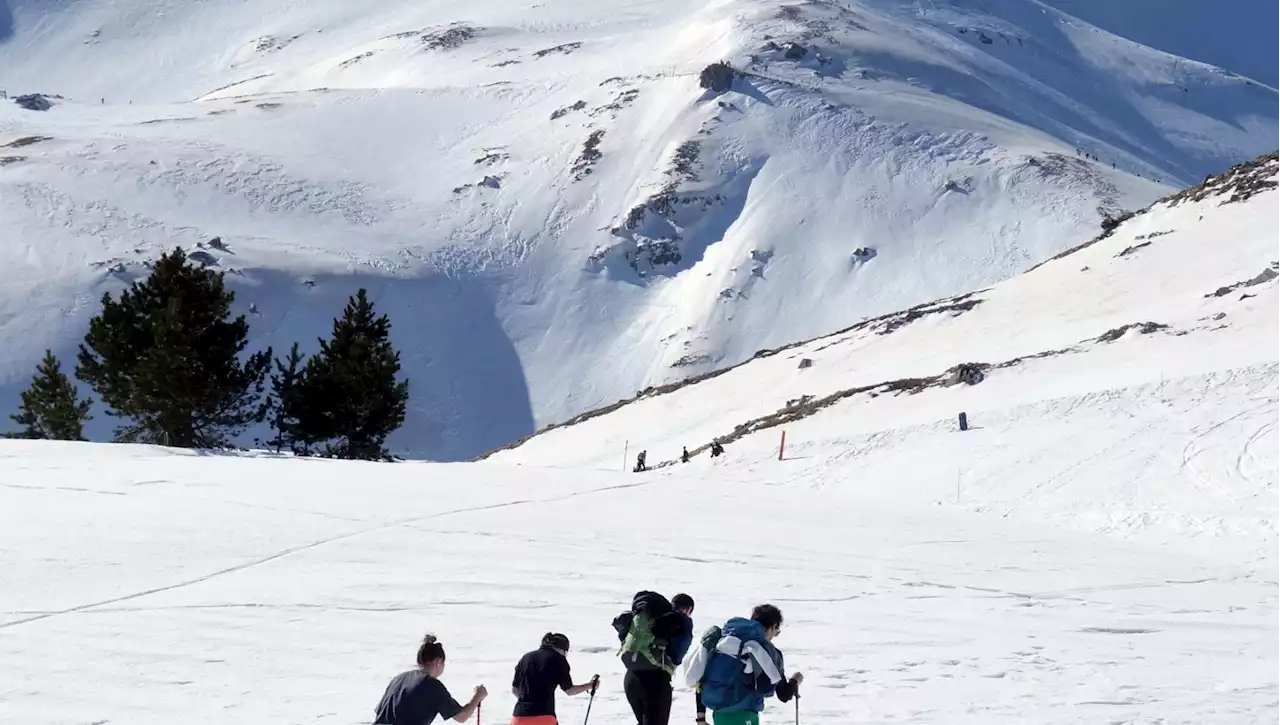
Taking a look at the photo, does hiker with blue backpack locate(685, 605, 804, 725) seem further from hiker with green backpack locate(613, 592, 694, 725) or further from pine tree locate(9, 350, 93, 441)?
pine tree locate(9, 350, 93, 441)

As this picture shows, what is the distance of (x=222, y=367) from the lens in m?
35.8

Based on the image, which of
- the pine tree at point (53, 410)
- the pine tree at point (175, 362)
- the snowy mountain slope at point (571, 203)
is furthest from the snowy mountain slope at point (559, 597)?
the snowy mountain slope at point (571, 203)

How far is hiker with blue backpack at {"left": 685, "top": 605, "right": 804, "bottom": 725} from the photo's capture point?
8.59 metres

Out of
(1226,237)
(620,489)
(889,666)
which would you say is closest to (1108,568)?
(889,666)

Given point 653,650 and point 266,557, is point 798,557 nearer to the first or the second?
point 266,557

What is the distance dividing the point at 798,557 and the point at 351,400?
23.5 m

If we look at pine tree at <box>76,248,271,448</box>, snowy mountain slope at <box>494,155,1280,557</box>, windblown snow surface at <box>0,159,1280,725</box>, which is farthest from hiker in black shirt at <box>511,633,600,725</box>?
pine tree at <box>76,248,271,448</box>

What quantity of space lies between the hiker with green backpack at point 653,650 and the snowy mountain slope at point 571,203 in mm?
64150

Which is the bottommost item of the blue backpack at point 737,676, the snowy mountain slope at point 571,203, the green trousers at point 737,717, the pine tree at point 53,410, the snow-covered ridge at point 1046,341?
the green trousers at point 737,717

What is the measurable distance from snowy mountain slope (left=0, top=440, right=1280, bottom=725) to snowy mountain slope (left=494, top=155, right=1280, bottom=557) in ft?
4.96

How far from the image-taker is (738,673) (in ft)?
28.3

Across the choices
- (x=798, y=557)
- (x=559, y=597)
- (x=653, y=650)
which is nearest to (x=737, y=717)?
(x=653, y=650)

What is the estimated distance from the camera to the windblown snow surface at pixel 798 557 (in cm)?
1171

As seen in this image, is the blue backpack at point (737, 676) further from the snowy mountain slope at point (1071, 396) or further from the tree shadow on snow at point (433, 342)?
the tree shadow on snow at point (433, 342)
